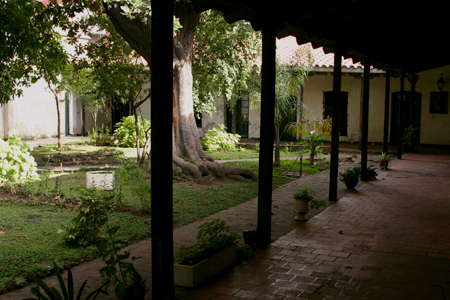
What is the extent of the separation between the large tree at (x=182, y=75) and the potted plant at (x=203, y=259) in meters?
5.81

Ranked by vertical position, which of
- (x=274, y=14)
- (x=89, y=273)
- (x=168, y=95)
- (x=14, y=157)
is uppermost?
(x=274, y=14)

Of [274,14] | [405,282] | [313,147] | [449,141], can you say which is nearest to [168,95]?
[274,14]

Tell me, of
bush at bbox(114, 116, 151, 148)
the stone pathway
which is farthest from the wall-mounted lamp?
bush at bbox(114, 116, 151, 148)

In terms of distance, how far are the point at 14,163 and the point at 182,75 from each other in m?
4.67

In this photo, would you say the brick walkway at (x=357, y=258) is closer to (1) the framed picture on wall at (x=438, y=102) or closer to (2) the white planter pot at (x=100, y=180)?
(2) the white planter pot at (x=100, y=180)

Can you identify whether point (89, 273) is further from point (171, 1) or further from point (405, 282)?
point (405, 282)

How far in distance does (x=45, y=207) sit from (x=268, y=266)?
4379 mm

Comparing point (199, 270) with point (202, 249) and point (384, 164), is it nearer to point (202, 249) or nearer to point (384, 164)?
point (202, 249)

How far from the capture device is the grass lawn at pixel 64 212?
15.5 ft

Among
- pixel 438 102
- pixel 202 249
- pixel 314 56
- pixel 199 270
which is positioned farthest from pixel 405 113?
pixel 199 270

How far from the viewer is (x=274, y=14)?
5.33m

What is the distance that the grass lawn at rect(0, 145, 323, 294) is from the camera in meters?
4.72

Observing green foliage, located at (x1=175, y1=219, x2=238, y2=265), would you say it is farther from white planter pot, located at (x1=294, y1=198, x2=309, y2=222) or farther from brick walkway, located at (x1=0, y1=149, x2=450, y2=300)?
white planter pot, located at (x1=294, y1=198, x2=309, y2=222)

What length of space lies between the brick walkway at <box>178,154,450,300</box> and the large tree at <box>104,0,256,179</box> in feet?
12.4
